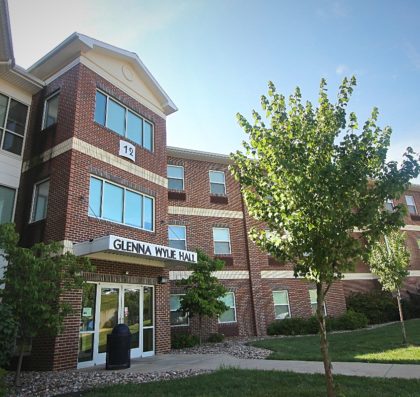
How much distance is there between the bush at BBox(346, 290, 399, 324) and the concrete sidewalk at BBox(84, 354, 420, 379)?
1408cm

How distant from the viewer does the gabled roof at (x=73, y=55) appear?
42.3 ft

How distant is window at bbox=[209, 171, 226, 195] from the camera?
2141 cm

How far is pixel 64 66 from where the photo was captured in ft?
45.0

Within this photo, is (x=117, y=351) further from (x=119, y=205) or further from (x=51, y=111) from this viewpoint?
(x=51, y=111)

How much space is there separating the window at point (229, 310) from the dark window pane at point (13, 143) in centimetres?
1166

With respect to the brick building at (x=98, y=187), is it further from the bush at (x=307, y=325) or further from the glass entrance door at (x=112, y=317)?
the bush at (x=307, y=325)

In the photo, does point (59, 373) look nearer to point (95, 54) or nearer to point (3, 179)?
point (3, 179)

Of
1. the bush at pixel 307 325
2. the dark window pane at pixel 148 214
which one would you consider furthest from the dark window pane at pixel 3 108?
the bush at pixel 307 325

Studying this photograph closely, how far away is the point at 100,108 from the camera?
1359 centimetres

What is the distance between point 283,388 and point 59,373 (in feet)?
18.8

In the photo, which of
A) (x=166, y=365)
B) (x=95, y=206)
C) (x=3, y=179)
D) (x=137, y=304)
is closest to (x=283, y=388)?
(x=166, y=365)

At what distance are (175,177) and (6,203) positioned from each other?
9.39 metres

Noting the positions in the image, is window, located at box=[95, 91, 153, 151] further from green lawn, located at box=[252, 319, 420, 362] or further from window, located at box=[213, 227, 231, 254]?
green lawn, located at box=[252, 319, 420, 362]

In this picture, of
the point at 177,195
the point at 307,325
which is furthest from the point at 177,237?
the point at 307,325
